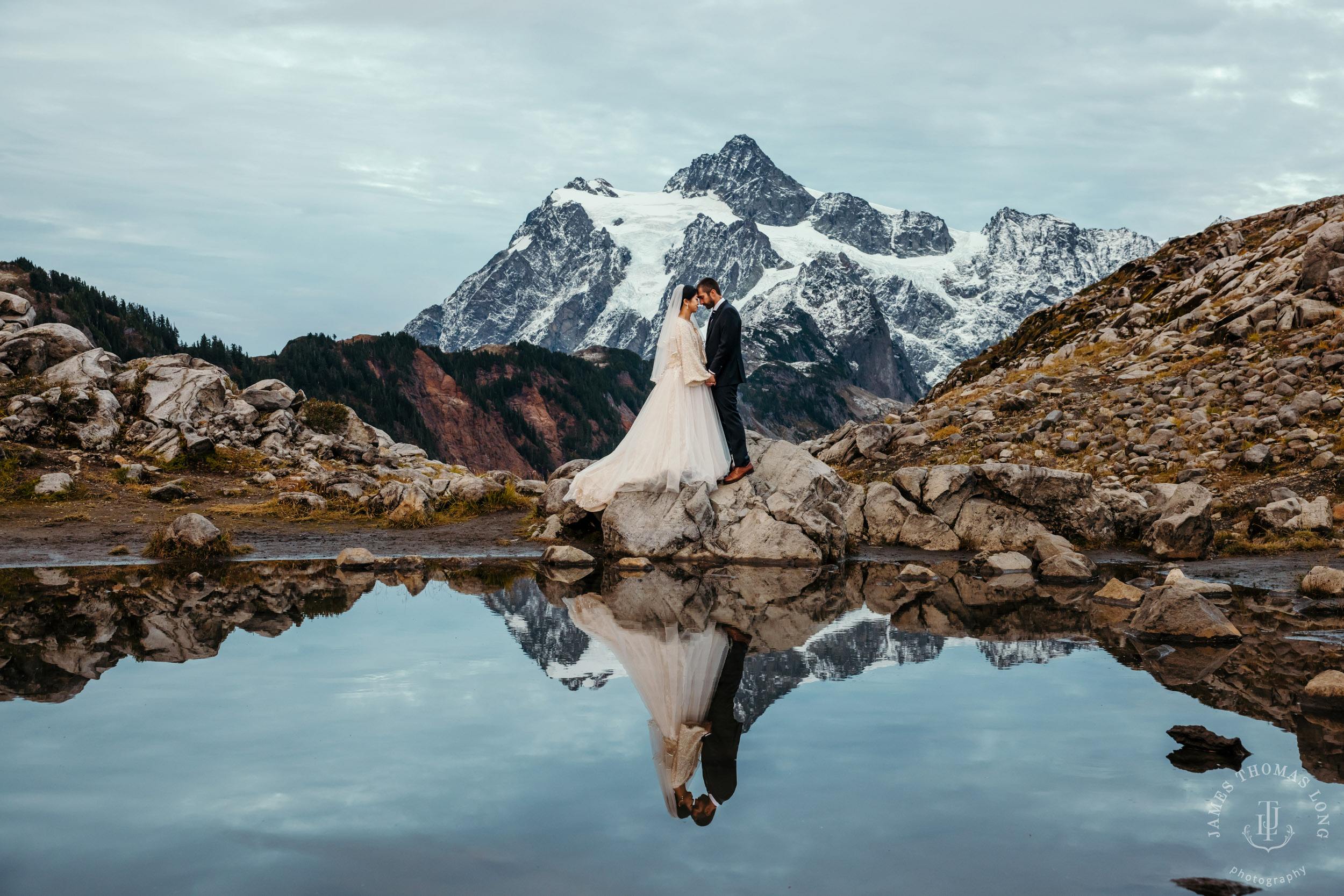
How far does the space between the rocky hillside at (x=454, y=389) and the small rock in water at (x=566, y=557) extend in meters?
70.3

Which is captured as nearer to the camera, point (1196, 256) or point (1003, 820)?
point (1003, 820)

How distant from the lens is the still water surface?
425cm

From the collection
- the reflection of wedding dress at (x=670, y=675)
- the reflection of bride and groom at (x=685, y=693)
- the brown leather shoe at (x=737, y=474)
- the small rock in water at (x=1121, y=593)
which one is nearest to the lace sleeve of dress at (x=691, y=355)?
the brown leather shoe at (x=737, y=474)

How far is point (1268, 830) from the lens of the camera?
15.3 ft

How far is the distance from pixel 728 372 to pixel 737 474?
1771 millimetres

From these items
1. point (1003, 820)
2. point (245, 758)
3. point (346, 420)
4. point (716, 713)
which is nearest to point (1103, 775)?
point (1003, 820)

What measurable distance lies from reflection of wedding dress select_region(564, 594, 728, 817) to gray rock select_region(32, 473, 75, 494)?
43.8 ft

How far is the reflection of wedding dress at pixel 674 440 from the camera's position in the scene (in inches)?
608

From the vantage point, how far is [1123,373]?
21.7 metres

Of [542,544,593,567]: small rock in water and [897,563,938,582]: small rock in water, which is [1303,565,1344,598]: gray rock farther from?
[542,544,593,567]: small rock in water

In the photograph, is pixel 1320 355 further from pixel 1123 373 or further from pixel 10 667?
pixel 10 667

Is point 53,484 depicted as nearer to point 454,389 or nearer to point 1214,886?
point 1214,886

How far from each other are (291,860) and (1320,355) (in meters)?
20.9

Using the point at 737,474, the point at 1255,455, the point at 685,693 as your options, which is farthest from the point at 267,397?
the point at 1255,455
